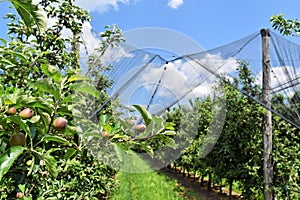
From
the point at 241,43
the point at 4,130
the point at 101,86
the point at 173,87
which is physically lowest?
the point at 4,130

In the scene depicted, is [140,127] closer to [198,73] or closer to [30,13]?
[30,13]

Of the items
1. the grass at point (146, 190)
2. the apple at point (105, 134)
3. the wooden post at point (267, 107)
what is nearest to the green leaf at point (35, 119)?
the apple at point (105, 134)

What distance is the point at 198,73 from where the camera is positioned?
10.5ft

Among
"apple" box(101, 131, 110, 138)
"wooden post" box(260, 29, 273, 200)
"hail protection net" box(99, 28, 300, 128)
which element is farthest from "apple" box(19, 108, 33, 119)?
"wooden post" box(260, 29, 273, 200)

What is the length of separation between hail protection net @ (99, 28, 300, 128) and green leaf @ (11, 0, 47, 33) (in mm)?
972

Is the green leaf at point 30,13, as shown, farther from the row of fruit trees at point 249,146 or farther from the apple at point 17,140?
the row of fruit trees at point 249,146

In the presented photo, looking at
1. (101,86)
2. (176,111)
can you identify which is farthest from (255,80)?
(101,86)

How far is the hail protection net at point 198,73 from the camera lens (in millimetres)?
1739

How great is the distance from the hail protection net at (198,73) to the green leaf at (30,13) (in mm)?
972

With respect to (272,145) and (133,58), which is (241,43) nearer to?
(272,145)

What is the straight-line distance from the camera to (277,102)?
3.02 meters

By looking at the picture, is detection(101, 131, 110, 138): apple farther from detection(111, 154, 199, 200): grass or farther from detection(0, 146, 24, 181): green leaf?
detection(111, 154, 199, 200): grass

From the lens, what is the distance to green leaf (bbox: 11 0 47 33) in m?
0.43

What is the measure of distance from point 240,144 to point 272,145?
2.66 feet
